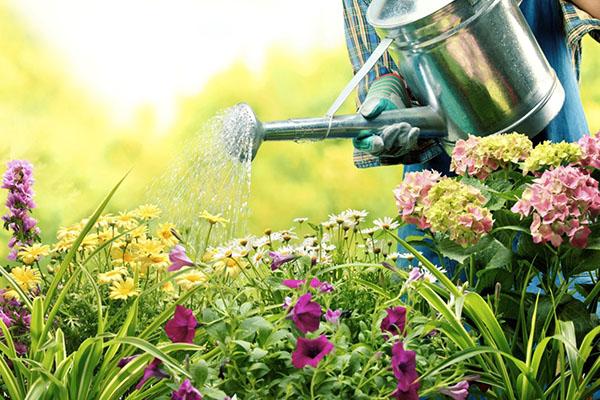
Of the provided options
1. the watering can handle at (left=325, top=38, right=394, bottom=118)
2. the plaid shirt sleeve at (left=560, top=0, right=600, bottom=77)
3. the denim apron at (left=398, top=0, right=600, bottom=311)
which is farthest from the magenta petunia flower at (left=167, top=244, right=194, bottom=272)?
the plaid shirt sleeve at (left=560, top=0, right=600, bottom=77)

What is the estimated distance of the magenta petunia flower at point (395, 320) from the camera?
1023mm

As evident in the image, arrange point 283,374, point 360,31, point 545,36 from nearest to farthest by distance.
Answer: point 283,374 → point 545,36 → point 360,31

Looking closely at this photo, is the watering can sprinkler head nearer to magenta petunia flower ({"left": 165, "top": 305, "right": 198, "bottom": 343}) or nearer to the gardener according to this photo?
the gardener

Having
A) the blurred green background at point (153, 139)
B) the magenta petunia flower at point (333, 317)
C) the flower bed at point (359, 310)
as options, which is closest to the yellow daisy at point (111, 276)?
the flower bed at point (359, 310)

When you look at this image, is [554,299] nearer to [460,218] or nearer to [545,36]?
[460,218]

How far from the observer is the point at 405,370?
93 cm

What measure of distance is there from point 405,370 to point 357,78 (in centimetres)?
65

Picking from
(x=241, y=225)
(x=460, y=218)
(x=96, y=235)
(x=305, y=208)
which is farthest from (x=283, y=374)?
(x=305, y=208)

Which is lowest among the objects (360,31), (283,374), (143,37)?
(283,374)

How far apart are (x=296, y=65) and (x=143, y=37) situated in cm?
49

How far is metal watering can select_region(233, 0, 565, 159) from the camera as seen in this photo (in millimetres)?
1495

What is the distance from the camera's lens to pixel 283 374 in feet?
3.12

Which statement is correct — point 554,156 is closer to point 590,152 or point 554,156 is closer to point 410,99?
point 590,152

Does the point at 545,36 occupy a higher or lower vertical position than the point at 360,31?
lower
